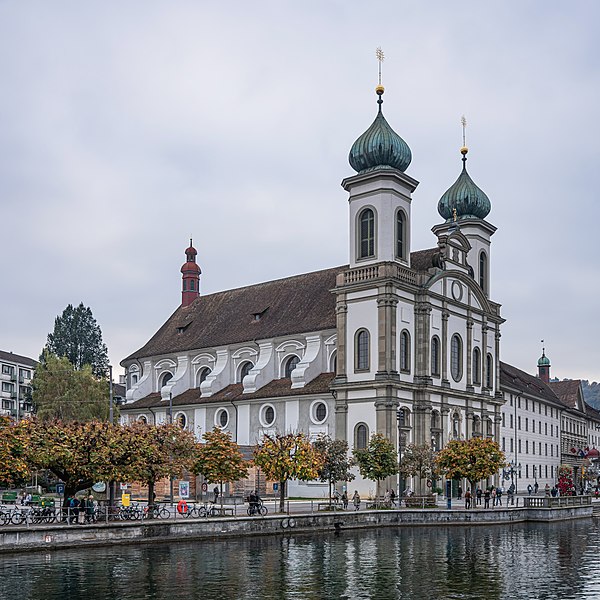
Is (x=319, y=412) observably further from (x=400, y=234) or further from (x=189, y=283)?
(x=189, y=283)

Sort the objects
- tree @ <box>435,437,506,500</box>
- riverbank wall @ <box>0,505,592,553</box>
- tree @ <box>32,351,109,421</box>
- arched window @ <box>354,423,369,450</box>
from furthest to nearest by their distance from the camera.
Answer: tree @ <box>32,351,109,421</box>
arched window @ <box>354,423,369,450</box>
tree @ <box>435,437,506,500</box>
riverbank wall @ <box>0,505,592,553</box>

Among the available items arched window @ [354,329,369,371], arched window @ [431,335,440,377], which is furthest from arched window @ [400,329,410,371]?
arched window @ [431,335,440,377]

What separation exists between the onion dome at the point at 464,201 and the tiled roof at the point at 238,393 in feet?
64.0

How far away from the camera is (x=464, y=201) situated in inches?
2963

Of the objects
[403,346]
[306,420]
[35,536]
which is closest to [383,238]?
[403,346]

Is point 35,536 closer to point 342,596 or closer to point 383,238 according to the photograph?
point 342,596

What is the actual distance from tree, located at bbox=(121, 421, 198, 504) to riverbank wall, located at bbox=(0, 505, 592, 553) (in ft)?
12.1

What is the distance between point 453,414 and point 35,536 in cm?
3752

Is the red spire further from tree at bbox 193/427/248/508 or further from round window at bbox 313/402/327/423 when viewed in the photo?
tree at bbox 193/427/248/508

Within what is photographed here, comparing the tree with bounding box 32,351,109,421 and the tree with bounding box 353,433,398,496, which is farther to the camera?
the tree with bounding box 32,351,109,421

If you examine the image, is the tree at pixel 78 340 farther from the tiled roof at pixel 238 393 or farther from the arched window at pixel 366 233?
the arched window at pixel 366 233

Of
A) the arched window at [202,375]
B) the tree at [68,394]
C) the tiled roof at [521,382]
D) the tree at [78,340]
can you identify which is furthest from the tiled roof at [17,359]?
the tiled roof at [521,382]

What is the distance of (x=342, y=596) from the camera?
25.9 m

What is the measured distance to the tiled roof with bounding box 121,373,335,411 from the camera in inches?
2532
